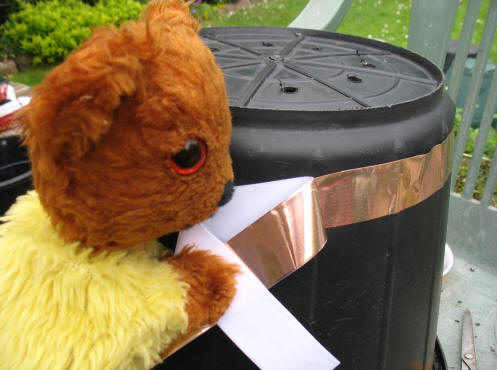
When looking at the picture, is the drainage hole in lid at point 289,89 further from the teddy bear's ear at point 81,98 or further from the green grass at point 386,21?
the green grass at point 386,21

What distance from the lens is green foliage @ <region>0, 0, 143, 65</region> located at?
166 inches

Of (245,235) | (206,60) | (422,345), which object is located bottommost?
(422,345)

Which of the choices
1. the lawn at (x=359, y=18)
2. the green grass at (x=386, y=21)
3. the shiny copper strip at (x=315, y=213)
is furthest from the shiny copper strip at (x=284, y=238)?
the green grass at (x=386, y=21)

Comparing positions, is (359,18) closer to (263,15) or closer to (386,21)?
(386,21)

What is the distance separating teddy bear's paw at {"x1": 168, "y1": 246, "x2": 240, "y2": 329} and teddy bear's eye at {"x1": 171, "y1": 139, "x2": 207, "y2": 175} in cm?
16

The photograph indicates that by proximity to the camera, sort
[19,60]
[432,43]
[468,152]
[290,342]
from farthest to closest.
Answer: [19,60]
[468,152]
[432,43]
[290,342]

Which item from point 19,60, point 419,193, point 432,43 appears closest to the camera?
point 419,193

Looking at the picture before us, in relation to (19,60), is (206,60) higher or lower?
higher

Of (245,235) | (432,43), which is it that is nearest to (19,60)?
(432,43)

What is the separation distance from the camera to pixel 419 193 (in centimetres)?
85

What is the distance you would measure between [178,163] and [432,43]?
1.62 metres

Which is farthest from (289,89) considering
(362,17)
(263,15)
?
(263,15)

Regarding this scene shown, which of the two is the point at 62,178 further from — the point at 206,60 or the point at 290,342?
the point at 290,342

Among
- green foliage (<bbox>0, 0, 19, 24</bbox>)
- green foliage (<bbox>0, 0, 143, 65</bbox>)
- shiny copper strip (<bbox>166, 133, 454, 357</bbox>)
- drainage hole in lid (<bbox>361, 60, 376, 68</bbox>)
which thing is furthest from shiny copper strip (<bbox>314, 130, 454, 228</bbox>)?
green foliage (<bbox>0, 0, 19, 24</bbox>)
